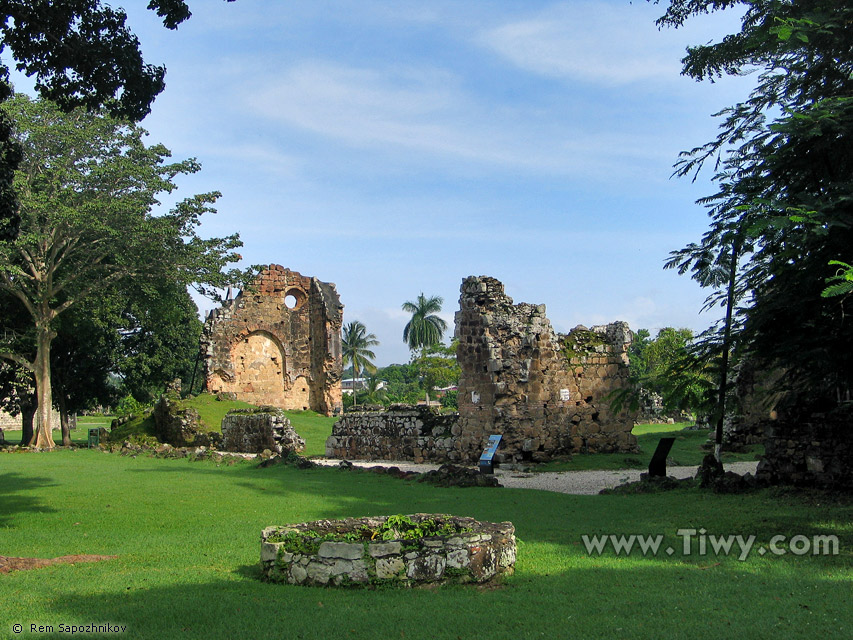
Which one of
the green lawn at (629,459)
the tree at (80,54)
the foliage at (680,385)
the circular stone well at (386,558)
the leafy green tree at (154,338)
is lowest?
the green lawn at (629,459)

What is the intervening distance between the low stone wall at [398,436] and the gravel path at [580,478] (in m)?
1.56

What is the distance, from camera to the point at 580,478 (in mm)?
15211

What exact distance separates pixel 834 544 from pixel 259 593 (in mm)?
5650

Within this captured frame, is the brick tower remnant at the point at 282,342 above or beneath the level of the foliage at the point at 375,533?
above

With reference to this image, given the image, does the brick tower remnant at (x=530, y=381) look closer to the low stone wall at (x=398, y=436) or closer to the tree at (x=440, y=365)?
the low stone wall at (x=398, y=436)

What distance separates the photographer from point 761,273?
9992 millimetres

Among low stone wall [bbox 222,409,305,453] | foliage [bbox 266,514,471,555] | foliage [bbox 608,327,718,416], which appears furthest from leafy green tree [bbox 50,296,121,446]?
foliage [bbox 266,514,471,555]

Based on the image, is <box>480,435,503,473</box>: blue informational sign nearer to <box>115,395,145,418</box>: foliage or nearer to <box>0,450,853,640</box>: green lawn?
<box>0,450,853,640</box>: green lawn

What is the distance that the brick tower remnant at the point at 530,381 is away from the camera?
58.9ft

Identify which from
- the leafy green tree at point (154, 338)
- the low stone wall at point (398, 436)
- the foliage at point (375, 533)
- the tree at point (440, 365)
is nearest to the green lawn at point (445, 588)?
the foliage at point (375, 533)

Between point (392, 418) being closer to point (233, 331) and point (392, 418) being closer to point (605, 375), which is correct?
point (605, 375)

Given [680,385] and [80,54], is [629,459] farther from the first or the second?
[80,54]

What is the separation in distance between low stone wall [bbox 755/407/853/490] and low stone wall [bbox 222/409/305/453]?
13.1m

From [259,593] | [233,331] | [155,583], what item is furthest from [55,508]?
[233,331]
